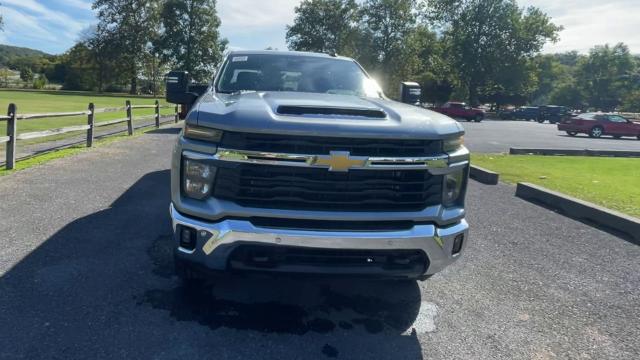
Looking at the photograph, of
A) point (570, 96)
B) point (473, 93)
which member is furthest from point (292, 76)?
point (570, 96)

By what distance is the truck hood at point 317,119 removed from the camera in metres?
2.70

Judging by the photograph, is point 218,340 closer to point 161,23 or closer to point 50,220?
point 50,220

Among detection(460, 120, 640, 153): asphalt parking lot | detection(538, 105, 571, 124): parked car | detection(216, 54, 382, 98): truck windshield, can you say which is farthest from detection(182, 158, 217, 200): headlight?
detection(538, 105, 571, 124): parked car

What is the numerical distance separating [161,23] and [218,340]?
72352mm

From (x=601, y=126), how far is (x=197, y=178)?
92.3ft

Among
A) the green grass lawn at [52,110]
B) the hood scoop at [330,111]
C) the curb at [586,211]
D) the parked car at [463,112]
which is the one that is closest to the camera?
the hood scoop at [330,111]

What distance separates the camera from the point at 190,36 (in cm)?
6506

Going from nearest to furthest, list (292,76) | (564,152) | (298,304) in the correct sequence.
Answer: (298,304), (292,76), (564,152)

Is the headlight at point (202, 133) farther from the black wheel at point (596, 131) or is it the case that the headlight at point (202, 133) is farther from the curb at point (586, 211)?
the black wheel at point (596, 131)

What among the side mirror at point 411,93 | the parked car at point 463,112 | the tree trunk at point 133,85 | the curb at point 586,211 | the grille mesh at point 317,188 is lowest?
the curb at point 586,211

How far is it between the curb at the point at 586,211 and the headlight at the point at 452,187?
11.5 ft

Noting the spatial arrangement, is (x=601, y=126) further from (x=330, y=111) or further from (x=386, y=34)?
(x=386, y=34)

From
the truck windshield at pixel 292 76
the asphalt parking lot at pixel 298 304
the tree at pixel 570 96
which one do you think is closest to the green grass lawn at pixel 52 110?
the asphalt parking lot at pixel 298 304

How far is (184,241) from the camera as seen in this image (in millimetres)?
2822
